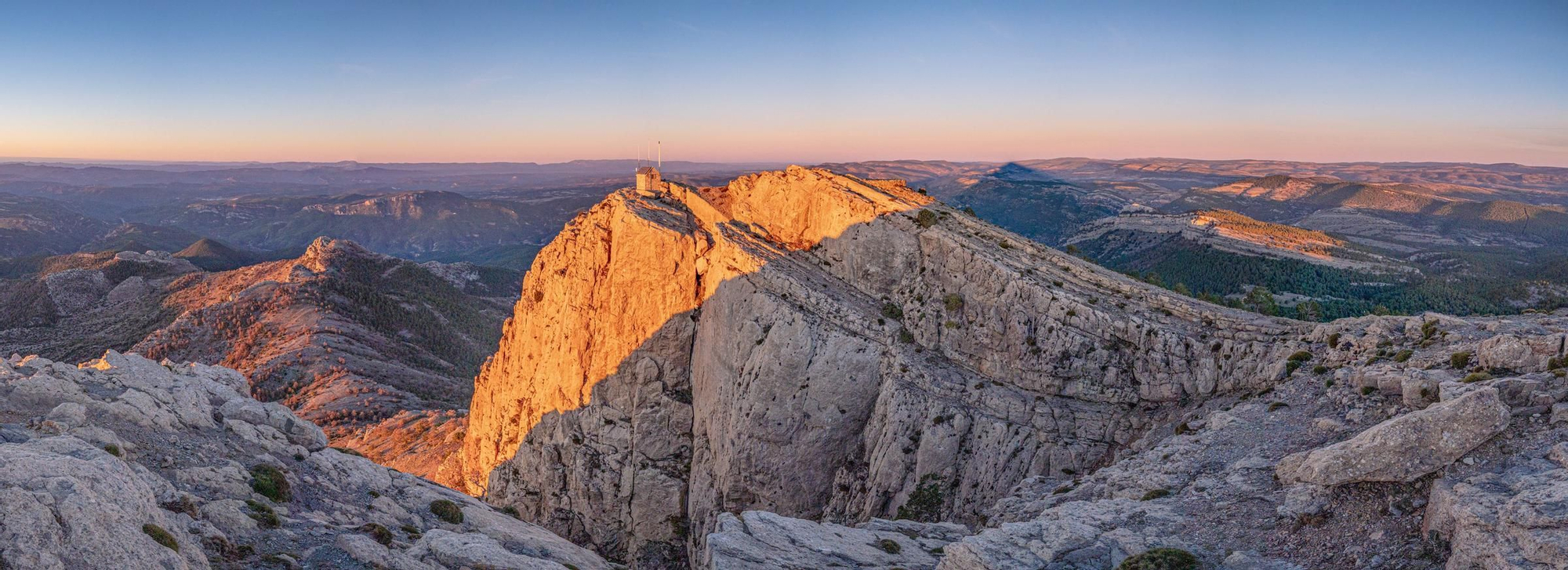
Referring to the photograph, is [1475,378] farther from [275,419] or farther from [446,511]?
[275,419]

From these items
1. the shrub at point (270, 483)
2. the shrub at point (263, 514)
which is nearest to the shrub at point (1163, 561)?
the shrub at point (263, 514)

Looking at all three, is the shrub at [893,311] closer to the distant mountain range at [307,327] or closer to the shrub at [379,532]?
the shrub at [379,532]

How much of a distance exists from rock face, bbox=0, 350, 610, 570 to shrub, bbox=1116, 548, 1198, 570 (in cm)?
2094

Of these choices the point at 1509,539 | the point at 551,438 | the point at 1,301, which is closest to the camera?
the point at 1509,539

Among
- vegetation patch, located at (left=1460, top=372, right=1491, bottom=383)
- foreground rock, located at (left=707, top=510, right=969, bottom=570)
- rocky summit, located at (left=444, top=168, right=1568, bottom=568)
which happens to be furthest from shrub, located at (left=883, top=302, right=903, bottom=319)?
vegetation patch, located at (left=1460, top=372, right=1491, bottom=383)

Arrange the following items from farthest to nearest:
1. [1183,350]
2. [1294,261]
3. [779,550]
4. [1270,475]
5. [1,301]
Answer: [1,301], [1294,261], [1183,350], [779,550], [1270,475]

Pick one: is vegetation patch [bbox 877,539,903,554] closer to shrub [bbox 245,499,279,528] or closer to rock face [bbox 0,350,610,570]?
rock face [bbox 0,350,610,570]

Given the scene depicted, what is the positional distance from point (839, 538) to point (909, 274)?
863 inches

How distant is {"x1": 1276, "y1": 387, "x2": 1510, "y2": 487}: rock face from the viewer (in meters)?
17.7

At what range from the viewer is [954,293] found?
1617 inches

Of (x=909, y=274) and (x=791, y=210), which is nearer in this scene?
(x=909, y=274)

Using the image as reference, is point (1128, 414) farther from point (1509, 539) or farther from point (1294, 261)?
point (1294, 261)

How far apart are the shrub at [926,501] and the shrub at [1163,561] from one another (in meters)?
16.7

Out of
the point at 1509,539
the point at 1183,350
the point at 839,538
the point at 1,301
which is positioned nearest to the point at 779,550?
the point at 839,538
